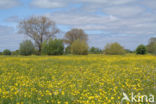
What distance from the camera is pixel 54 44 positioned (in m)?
46.1

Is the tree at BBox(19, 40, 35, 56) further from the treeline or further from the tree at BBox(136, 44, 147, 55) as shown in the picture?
the tree at BBox(136, 44, 147, 55)

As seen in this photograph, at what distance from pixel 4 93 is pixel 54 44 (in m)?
41.0

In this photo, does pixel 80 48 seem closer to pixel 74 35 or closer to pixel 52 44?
pixel 52 44

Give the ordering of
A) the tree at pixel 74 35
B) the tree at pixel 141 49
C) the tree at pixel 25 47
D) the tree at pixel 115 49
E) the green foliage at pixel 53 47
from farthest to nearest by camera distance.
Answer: the tree at pixel 74 35 → the tree at pixel 141 49 → the tree at pixel 25 47 → the green foliage at pixel 53 47 → the tree at pixel 115 49

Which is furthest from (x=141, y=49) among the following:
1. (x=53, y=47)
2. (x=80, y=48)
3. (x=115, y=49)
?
(x=53, y=47)

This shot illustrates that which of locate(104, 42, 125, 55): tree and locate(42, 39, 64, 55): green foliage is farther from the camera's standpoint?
locate(42, 39, 64, 55): green foliage

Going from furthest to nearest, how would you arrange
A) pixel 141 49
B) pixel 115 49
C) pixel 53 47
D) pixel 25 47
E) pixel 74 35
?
pixel 74 35
pixel 141 49
pixel 25 47
pixel 53 47
pixel 115 49

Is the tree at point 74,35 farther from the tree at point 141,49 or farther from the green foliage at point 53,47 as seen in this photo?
the green foliage at point 53,47

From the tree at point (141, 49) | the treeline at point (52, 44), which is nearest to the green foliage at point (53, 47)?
the treeline at point (52, 44)

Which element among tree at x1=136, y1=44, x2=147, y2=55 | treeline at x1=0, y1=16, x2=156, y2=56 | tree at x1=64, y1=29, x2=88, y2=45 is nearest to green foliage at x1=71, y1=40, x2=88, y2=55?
treeline at x1=0, y1=16, x2=156, y2=56

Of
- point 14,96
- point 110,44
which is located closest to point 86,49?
point 110,44

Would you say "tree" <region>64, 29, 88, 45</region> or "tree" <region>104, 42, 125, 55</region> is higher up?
"tree" <region>64, 29, 88, 45</region>

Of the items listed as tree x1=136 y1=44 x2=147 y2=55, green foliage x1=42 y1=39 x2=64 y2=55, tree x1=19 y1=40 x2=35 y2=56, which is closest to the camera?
green foliage x1=42 y1=39 x2=64 y2=55

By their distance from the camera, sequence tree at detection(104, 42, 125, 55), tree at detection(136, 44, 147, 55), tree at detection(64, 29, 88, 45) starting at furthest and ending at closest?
1. tree at detection(64, 29, 88, 45)
2. tree at detection(136, 44, 147, 55)
3. tree at detection(104, 42, 125, 55)
